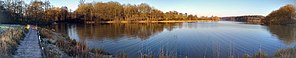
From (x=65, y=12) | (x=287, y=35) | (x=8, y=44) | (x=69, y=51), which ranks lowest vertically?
(x=287, y=35)

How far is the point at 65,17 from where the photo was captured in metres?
40.3

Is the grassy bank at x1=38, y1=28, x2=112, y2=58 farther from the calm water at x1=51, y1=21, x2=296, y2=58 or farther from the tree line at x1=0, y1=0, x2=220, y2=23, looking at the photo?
the tree line at x1=0, y1=0, x2=220, y2=23

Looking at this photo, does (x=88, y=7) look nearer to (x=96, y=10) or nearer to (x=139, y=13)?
(x=96, y=10)

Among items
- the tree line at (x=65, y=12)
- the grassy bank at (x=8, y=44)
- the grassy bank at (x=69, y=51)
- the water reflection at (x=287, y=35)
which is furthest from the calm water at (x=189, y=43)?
the tree line at (x=65, y=12)

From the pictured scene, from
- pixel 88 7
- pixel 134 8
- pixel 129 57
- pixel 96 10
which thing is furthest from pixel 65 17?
pixel 129 57

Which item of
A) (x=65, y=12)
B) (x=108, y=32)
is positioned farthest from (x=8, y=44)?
(x=65, y=12)

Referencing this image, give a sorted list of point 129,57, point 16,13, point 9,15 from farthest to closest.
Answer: point 16,13 → point 9,15 → point 129,57

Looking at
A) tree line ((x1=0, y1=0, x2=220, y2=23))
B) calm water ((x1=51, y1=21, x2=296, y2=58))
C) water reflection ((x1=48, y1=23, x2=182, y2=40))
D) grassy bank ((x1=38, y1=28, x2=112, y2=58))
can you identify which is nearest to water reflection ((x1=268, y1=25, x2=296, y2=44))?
calm water ((x1=51, y1=21, x2=296, y2=58))

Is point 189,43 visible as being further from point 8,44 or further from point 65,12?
point 65,12

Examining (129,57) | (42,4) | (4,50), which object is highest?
(42,4)

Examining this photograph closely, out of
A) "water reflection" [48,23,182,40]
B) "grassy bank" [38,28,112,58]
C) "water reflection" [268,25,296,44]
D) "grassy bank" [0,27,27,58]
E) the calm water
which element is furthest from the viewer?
"water reflection" [48,23,182,40]

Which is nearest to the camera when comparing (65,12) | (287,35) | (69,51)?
(69,51)

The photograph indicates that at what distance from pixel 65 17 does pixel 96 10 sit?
6.40 metres

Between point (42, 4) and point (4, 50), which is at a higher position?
point (42, 4)
